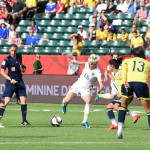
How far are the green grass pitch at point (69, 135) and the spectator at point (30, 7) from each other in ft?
42.3

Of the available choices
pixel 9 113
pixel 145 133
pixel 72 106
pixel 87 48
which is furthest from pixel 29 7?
pixel 145 133

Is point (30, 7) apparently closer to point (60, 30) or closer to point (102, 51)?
point (60, 30)

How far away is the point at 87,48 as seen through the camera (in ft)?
78.8

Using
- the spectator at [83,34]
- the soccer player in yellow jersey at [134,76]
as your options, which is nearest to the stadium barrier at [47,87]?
the spectator at [83,34]

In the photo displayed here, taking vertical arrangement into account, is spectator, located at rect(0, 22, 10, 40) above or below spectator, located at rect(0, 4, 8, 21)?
below

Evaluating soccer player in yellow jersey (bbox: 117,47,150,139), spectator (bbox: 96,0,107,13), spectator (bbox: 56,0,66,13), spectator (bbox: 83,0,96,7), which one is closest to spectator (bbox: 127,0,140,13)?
spectator (bbox: 96,0,107,13)

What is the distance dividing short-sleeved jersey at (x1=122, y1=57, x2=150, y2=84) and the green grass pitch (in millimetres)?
1247

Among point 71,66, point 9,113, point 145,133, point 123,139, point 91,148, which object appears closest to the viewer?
point 91,148

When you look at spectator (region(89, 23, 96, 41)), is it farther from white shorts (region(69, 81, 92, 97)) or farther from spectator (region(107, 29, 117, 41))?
white shorts (region(69, 81, 92, 97))

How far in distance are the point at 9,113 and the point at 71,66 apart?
6.60m

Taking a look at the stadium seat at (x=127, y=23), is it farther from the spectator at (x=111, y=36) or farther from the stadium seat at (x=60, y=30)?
the stadium seat at (x=60, y=30)

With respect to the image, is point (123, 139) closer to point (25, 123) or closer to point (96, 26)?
point (25, 123)

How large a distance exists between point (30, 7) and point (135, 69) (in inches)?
768

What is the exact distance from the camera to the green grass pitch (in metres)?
9.45
